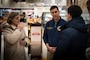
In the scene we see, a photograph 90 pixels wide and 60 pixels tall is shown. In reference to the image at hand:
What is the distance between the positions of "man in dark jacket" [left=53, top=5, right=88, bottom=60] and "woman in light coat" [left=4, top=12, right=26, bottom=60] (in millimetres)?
957

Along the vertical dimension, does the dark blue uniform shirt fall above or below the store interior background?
below

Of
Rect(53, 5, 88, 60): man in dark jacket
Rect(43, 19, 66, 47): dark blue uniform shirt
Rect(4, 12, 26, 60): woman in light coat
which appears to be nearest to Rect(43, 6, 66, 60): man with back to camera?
Rect(43, 19, 66, 47): dark blue uniform shirt

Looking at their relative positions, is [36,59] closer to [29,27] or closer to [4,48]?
[29,27]

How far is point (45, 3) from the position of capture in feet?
19.0

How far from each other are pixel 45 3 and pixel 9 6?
957 mm

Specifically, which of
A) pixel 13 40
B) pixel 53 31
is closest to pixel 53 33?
pixel 53 31

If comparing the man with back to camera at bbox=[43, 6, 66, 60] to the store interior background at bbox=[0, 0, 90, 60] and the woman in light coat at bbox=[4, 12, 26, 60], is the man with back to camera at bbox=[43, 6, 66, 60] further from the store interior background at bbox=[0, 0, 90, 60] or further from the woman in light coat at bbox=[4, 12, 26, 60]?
the store interior background at bbox=[0, 0, 90, 60]

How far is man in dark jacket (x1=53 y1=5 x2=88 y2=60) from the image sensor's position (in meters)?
3.05

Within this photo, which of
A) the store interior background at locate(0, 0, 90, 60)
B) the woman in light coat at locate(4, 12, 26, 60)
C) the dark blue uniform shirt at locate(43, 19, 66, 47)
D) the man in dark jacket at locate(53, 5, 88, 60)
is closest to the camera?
the man in dark jacket at locate(53, 5, 88, 60)

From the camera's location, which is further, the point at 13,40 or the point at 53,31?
the point at 53,31

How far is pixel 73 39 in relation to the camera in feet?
10.0

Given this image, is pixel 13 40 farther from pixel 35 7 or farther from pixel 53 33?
pixel 35 7

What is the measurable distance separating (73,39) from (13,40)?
1184 mm

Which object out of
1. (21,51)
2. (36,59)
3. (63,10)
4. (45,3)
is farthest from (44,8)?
(21,51)
